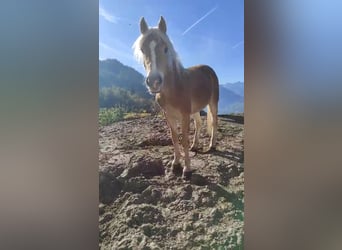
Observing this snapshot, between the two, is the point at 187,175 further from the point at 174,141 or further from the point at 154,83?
the point at 154,83

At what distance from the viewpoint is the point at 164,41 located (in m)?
1.75

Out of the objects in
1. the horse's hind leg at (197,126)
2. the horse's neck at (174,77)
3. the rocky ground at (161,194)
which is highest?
the horse's neck at (174,77)

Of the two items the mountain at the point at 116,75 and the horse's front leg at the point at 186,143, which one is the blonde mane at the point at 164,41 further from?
the horse's front leg at the point at 186,143

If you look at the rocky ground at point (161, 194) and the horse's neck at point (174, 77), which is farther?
the horse's neck at point (174, 77)

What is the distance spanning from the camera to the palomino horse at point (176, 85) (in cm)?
174

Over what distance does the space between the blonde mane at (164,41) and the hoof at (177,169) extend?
1.88ft

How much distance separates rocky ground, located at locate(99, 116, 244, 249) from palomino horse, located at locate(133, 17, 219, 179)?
57 mm

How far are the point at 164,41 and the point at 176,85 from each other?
266mm

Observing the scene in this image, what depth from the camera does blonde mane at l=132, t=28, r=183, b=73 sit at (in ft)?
5.66

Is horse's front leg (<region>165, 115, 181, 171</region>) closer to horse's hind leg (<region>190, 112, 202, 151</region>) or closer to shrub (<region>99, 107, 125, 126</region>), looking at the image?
horse's hind leg (<region>190, 112, 202, 151</region>)

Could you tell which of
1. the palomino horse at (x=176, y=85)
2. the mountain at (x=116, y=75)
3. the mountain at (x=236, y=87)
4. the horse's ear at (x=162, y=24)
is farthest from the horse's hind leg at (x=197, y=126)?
the horse's ear at (x=162, y=24)
